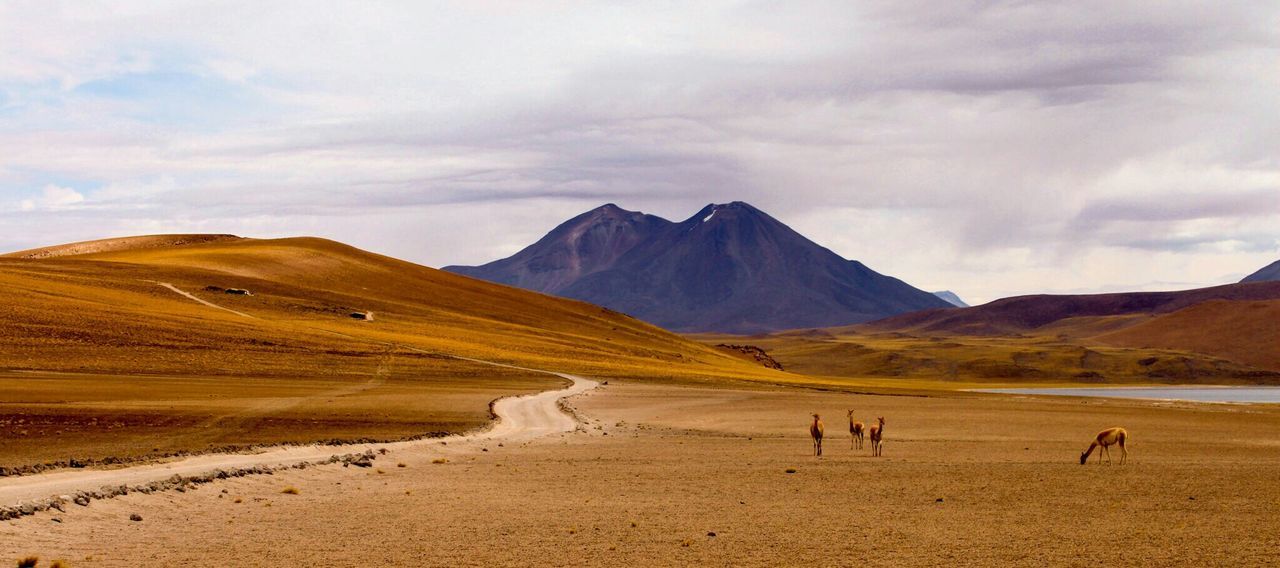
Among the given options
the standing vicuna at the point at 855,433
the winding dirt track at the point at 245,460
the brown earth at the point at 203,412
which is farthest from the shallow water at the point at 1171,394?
the winding dirt track at the point at 245,460

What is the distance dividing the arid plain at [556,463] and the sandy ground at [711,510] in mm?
98

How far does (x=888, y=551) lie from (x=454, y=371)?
58412 millimetres

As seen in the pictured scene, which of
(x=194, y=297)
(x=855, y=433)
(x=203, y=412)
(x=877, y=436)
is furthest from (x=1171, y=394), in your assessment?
(x=194, y=297)

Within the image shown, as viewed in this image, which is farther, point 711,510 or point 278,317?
point 278,317

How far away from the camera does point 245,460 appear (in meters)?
30.5

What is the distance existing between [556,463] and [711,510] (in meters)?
10.4

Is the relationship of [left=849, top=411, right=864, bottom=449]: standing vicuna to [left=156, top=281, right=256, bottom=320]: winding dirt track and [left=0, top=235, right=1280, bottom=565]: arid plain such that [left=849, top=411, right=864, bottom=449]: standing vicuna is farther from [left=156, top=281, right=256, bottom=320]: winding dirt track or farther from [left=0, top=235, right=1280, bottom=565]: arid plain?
[left=156, top=281, right=256, bottom=320]: winding dirt track

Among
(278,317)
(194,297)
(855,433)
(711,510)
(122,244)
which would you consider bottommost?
(711,510)

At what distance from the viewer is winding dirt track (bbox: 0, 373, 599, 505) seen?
2372cm

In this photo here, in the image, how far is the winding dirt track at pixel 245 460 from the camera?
23.7 metres

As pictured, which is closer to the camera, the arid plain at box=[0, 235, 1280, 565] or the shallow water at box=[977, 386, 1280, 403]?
the arid plain at box=[0, 235, 1280, 565]

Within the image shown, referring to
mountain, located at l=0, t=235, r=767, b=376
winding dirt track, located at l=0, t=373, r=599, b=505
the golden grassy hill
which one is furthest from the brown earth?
mountain, located at l=0, t=235, r=767, b=376

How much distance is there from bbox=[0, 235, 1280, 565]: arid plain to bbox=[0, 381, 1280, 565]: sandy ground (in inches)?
3.9

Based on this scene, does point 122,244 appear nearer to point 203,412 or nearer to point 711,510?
point 203,412
